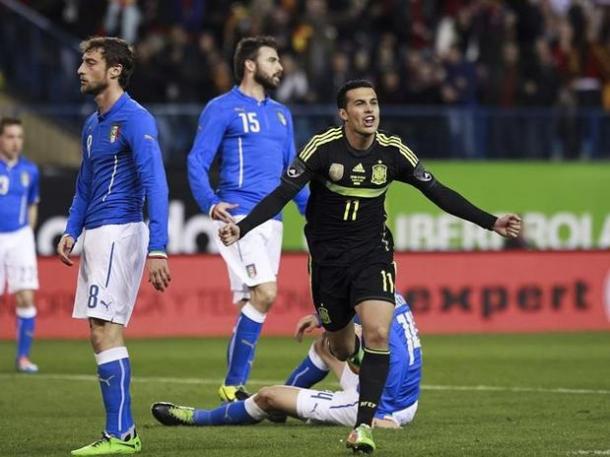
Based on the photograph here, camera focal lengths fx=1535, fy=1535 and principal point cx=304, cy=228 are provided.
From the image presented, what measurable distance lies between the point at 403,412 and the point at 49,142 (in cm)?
1244

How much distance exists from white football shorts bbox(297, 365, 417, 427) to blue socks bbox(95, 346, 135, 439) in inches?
52.2

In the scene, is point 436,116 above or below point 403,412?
above

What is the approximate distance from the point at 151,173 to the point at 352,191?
125 centimetres

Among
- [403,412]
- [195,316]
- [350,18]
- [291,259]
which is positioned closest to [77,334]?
[195,316]

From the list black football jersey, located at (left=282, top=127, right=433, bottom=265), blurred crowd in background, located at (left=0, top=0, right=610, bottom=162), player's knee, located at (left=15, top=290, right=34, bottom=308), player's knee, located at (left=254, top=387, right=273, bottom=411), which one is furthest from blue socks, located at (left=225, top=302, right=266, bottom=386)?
blurred crowd in background, located at (left=0, top=0, right=610, bottom=162)

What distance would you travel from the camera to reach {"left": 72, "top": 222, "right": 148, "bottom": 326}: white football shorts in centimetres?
890

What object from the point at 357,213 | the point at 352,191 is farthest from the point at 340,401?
the point at 352,191

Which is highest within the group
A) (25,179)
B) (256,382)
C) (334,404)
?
(25,179)

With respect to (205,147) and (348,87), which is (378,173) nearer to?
(348,87)

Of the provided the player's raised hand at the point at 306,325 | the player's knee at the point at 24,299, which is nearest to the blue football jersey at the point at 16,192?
the player's knee at the point at 24,299

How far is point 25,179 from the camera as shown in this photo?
16.1 m

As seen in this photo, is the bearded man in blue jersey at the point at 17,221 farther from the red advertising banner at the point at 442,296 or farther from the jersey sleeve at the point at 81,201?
the jersey sleeve at the point at 81,201

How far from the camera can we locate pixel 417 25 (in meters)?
24.2

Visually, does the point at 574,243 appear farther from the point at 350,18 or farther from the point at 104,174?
the point at 104,174
